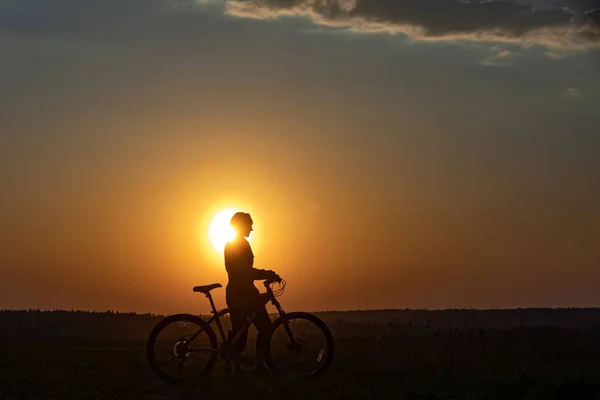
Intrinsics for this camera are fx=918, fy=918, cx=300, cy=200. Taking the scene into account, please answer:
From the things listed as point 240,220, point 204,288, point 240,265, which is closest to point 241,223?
point 240,220

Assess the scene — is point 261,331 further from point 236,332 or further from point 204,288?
point 204,288

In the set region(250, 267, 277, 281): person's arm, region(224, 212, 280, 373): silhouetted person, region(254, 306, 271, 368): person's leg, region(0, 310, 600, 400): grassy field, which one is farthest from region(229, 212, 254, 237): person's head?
region(0, 310, 600, 400): grassy field

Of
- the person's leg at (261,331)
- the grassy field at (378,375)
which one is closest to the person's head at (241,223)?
the person's leg at (261,331)

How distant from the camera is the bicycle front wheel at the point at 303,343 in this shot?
47.7ft

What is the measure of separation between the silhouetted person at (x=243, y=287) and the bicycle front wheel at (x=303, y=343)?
22cm

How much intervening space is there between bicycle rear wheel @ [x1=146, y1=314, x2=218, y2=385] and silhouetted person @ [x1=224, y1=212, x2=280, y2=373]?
1.42 feet

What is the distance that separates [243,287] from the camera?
1491 cm

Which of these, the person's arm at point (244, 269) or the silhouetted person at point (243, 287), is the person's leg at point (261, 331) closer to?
the silhouetted person at point (243, 287)

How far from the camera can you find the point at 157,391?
14844mm

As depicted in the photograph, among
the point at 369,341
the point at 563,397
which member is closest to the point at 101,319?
the point at 369,341

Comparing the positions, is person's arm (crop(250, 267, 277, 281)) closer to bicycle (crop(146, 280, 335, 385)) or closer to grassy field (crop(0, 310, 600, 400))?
bicycle (crop(146, 280, 335, 385))

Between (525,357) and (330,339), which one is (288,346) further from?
(525,357)

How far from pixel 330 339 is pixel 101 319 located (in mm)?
25062

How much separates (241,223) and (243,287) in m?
1.04
